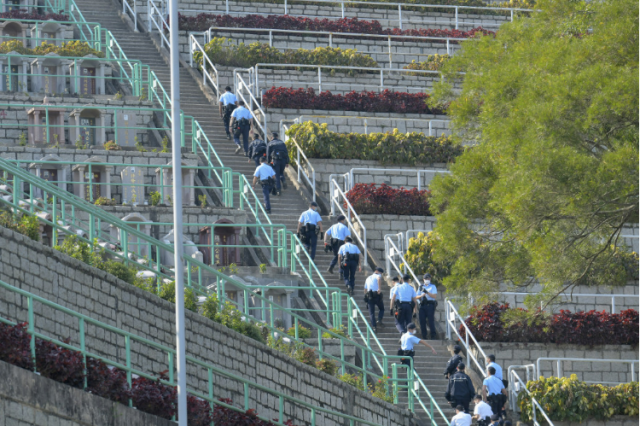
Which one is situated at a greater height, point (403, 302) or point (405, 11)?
point (405, 11)

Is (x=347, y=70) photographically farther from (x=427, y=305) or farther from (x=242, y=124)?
(x=427, y=305)

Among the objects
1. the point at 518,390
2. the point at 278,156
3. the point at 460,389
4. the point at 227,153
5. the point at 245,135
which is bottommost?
the point at 518,390

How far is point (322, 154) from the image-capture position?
30859 millimetres

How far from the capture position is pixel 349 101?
3509 cm

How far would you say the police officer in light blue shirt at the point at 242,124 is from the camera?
3017 centimetres

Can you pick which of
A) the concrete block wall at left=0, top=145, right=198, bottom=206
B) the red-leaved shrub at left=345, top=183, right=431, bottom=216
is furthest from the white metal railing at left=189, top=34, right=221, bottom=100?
the red-leaved shrub at left=345, top=183, right=431, bottom=216

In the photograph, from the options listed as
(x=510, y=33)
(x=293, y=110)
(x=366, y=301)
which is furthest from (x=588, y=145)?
(x=293, y=110)

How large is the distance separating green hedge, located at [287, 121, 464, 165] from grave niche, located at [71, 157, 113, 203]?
5.19m

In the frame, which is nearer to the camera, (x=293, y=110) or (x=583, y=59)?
(x=583, y=59)

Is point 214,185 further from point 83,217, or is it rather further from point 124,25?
point 124,25

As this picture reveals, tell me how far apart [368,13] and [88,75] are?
14.7 m

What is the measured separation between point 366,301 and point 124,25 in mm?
16052

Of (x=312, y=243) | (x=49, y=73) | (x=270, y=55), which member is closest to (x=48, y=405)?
(x=312, y=243)

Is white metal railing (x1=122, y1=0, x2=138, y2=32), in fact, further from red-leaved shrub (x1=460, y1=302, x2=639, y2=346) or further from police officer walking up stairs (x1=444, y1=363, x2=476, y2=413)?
police officer walking up stairs (x1=444, y1=363, x2=476, y2=413)
